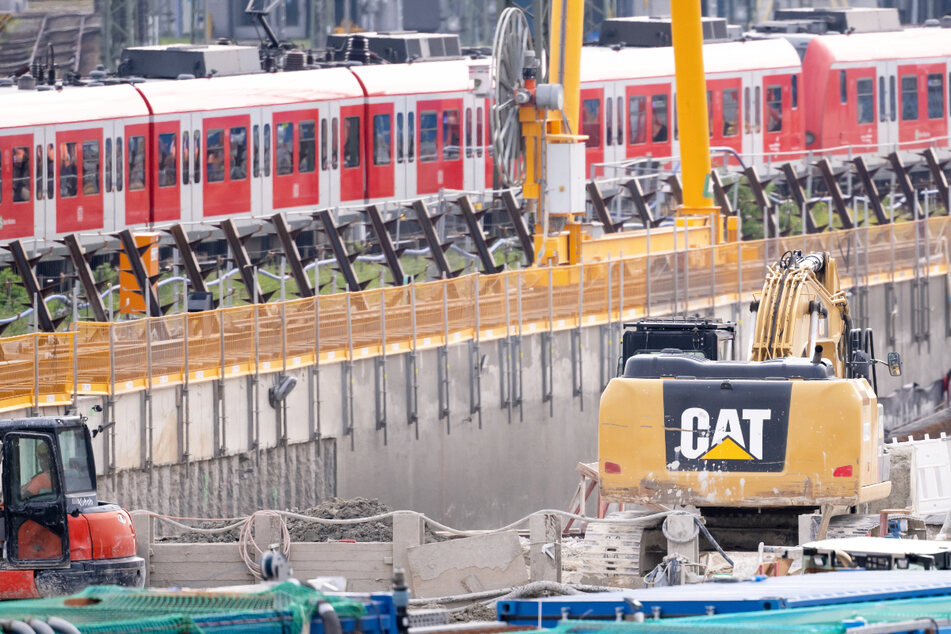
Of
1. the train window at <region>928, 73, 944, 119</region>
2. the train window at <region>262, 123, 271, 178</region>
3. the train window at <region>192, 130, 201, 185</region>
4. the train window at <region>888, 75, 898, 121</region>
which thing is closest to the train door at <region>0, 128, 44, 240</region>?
the train window at <region>192, 130, 201, 185</region>

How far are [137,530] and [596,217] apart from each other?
25.6m

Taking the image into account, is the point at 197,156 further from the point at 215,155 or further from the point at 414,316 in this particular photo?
the point at 414,316

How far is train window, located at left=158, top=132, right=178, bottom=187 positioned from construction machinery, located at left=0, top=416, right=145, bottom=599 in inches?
778

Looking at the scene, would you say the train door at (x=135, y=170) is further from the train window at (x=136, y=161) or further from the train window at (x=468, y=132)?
the train window at (x=468, y=132)

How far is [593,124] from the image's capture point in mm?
45375

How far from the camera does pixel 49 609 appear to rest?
11.1 m

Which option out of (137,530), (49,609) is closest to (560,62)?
(137,530)

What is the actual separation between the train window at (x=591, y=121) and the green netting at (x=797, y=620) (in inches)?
1286

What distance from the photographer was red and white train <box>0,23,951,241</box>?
1374 inches

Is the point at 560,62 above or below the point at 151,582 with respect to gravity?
above

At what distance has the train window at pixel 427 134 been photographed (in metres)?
42.1

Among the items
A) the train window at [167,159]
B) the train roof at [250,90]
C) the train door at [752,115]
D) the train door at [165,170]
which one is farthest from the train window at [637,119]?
the train window at [167,159]

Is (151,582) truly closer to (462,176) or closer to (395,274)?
(395,274)

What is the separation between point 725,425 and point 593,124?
2690 centimetres
